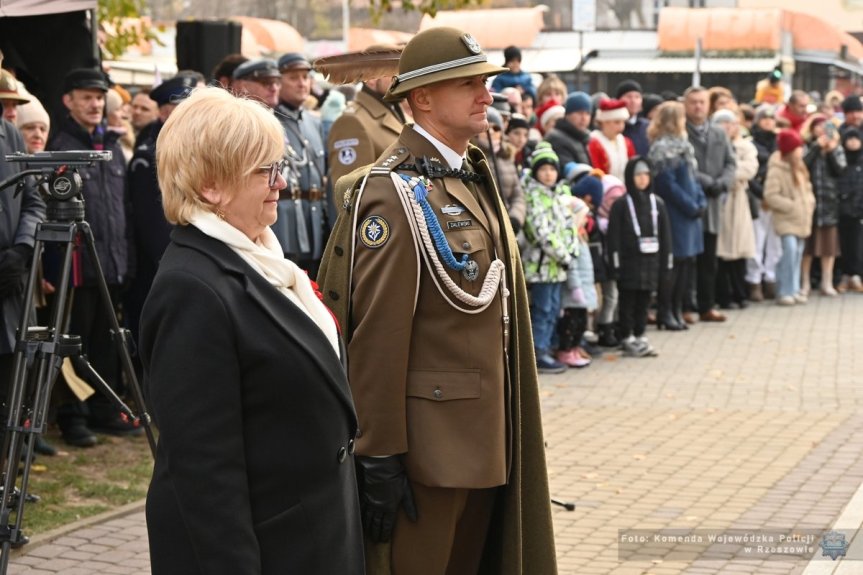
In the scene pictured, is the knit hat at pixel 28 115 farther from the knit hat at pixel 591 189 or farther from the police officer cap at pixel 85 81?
the knit hat at pixel 591 189

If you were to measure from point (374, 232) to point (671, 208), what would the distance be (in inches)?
402

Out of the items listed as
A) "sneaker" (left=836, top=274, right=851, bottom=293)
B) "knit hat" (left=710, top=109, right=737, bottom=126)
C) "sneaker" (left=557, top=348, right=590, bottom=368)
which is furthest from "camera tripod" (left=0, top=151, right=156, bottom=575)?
"sneaker" (left=836, top=274, right=851, bottom=293)

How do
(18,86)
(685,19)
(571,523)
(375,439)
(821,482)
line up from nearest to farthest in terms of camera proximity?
1. (375,439)
2. (571,523)
3. (821,482)
4. (18,86)
5. (685,19)

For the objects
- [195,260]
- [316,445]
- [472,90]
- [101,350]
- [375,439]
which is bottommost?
[101,350]

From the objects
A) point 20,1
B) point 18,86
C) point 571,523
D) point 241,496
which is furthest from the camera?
point 20,1

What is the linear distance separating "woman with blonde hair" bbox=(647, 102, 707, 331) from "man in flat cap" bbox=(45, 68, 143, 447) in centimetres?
642

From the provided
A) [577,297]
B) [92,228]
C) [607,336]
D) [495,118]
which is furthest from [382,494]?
[607,336]

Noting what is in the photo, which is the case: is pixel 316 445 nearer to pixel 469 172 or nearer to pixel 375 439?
pixel 375 439

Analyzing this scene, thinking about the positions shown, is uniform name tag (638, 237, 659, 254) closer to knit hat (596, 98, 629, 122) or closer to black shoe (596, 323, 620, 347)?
black shoe (596, 323, 620, 347)

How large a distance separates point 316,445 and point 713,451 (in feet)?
19.7

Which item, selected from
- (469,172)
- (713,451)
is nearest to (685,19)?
(713,451)

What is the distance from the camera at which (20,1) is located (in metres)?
9.02

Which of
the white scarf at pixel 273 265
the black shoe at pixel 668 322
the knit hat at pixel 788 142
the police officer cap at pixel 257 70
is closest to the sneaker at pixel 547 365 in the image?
the black shoe at pixel 668 322

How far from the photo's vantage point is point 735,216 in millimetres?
15641
